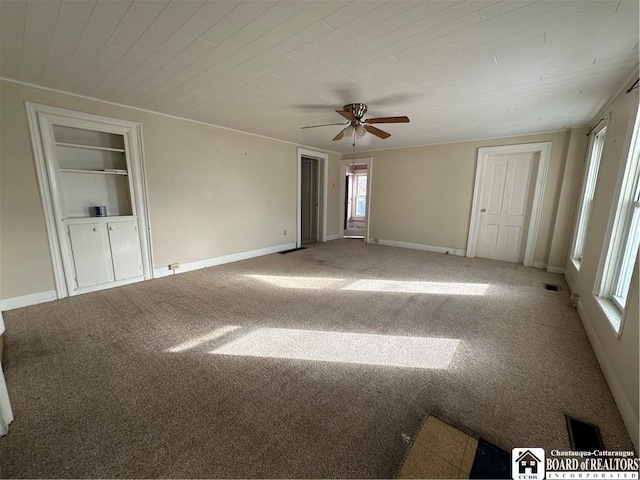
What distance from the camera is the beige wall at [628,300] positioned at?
5.02ft

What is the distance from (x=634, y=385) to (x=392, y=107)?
3.16 meters

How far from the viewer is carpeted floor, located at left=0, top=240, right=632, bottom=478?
4.32 ft

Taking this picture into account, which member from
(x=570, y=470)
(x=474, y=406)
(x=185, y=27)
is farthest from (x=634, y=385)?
(x=185, y=27)

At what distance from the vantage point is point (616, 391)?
1677 millimetres

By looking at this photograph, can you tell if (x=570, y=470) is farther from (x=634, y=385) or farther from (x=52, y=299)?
(x=52, y=299)

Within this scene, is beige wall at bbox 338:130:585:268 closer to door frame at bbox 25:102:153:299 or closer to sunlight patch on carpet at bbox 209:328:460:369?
sunlight patch on carpet at bbox 209:328:460:369

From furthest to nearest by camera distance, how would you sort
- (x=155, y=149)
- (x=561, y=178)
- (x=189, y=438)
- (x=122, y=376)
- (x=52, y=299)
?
(x=561, y=178) < (x=155, y=149) < (x=52, y=299) < (x=122, y=376) < (x=189, y=438)

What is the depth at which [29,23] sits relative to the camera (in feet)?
5.55

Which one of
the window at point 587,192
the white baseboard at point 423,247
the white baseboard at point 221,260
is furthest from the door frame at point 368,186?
the window at point 587,192

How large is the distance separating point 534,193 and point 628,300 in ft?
11.8

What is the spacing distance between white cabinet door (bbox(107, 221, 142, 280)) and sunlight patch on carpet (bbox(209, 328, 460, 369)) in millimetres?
2413

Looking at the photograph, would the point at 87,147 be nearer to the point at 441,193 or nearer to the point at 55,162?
the point at 55,162

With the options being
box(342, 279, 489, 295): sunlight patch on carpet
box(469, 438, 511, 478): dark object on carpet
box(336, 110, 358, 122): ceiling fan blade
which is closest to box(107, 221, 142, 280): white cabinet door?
box(342, 279, 489, 295): sunlight patch on carpet

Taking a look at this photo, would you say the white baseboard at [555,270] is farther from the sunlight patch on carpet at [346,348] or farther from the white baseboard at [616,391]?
the sunlight patch on carpet at [346,348]
